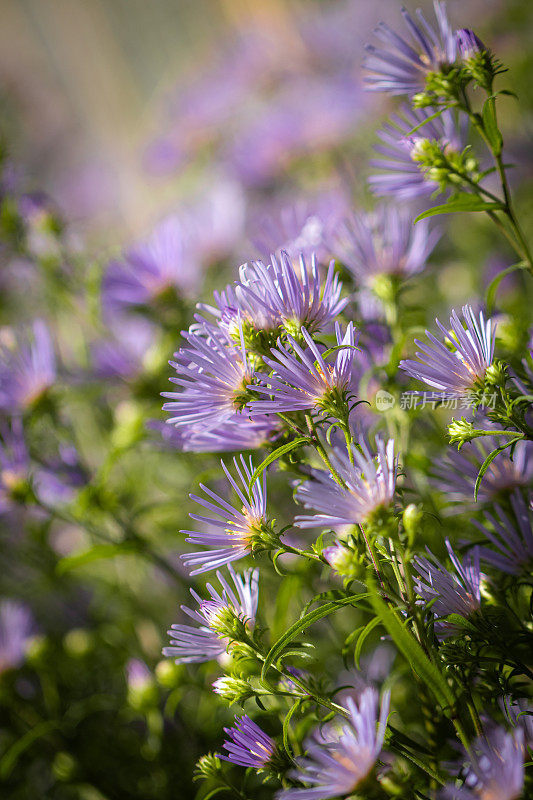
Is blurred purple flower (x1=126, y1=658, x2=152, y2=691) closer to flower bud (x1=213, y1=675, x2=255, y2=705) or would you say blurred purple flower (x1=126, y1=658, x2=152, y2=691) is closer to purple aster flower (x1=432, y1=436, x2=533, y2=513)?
flower bud (x1=213, y1=675, x2=255, y2=705)

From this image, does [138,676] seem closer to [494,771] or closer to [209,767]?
[209,767]

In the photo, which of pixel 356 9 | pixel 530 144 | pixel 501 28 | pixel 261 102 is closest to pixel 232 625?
pixel 530 144

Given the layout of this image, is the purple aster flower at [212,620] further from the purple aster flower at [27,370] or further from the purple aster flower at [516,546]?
the purple aster flower at [27,370]

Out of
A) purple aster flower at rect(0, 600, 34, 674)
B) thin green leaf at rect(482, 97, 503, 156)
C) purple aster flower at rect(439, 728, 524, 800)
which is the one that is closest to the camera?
purple aster flower at rect(439, 728, 524, 800)

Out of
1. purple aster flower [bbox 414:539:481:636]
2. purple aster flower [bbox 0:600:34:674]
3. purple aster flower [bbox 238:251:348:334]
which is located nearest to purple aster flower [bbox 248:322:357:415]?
purple aster flower [bbox 238:251:348:334]

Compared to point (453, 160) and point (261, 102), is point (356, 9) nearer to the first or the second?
point (261, 102)
